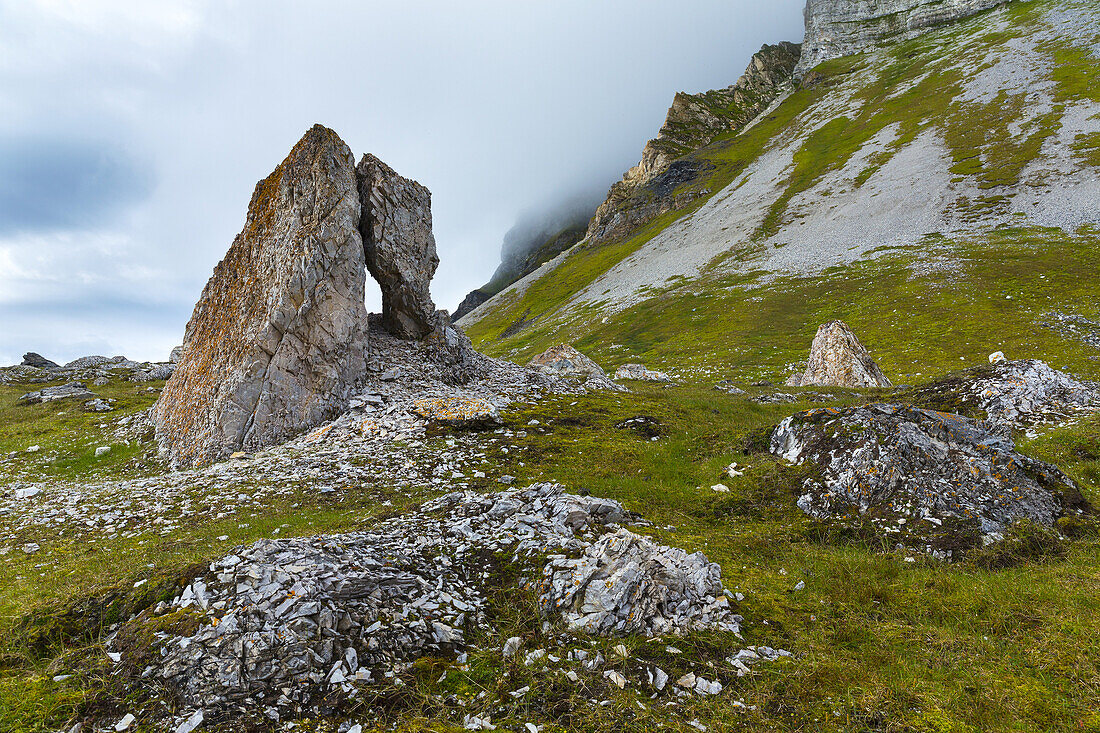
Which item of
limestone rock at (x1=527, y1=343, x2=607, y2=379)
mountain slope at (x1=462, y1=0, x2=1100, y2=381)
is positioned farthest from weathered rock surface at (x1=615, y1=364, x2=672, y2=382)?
mountain slope at (x1=462, y1=0, x2=1100, y2=381)

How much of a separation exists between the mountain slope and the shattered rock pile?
47.6 metres

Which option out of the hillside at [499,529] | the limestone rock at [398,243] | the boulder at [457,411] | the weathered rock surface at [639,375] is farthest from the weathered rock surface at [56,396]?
the weathered rock surface at [639,375]

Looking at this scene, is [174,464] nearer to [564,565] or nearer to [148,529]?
[148,529]

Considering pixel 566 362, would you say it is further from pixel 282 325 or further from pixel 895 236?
pixel 895 236

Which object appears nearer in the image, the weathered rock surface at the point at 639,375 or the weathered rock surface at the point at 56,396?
the weathered rock surface at the point at 56,396

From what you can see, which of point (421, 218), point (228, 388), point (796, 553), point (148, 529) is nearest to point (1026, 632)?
point (796, 553)

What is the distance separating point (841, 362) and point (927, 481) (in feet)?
110

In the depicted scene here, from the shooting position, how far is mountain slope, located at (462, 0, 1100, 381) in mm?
58250

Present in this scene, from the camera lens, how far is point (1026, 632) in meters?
7.89

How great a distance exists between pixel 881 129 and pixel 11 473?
191m

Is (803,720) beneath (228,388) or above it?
beneath

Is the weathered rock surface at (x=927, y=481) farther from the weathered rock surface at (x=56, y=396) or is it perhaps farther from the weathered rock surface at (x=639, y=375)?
the weathered rock surface at (x=56, y=396)

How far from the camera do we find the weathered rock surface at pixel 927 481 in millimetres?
12227

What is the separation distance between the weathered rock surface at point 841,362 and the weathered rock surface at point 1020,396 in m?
19.1
